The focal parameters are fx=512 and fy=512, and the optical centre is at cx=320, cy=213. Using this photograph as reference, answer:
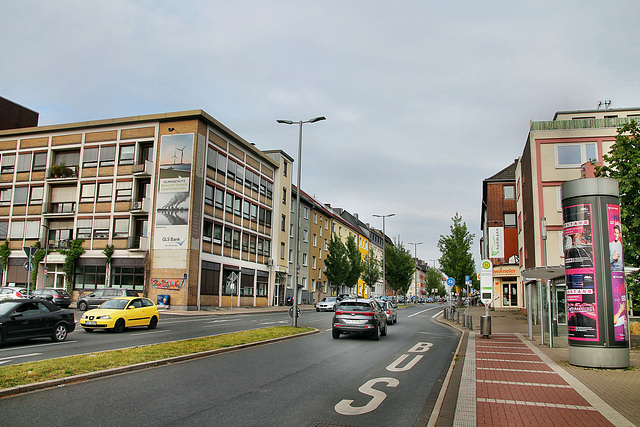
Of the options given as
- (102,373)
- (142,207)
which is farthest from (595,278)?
(142,207)

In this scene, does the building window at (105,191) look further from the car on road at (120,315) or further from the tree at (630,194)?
the tree at (630,194)

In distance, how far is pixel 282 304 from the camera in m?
57.0

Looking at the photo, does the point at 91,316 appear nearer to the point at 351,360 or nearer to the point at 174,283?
the point at 351,360

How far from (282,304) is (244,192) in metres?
14.9

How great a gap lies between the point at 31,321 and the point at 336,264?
5163cm

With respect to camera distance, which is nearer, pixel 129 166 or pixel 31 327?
pixel 31 327

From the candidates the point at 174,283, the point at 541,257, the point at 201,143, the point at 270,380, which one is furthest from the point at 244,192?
the point at 270,380

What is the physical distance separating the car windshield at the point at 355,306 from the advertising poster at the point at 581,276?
7.85 metres

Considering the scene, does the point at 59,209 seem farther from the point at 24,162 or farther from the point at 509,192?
the point at 509,192

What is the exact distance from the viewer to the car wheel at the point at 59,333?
1572 centimetres

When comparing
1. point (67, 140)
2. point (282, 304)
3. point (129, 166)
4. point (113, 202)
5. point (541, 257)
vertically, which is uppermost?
point (67, 140)

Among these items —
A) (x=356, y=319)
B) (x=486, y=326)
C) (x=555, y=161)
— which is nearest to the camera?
(x=356, y=319)

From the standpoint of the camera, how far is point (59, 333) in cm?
1593

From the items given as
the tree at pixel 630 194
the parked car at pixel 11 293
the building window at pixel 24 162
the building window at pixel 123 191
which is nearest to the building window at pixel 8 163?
the building window at pixel 24 162
